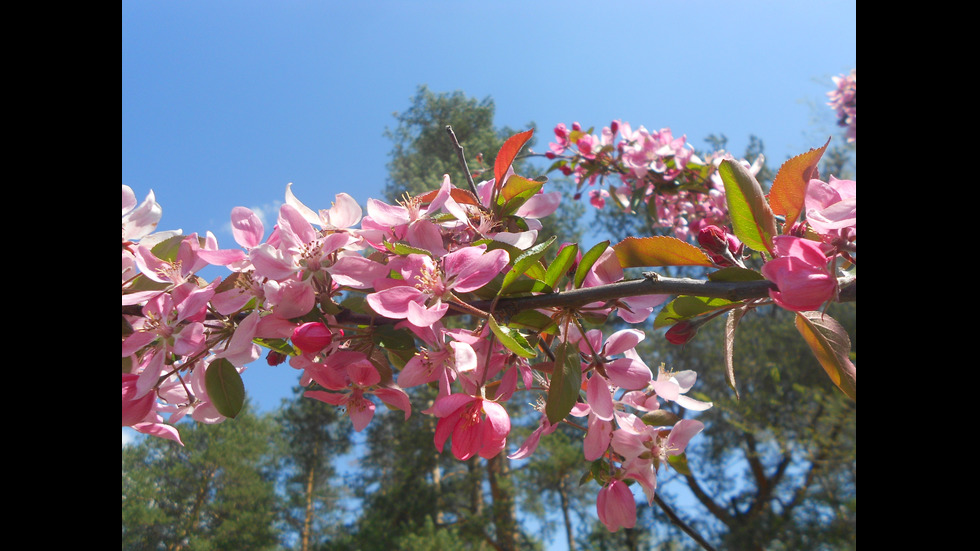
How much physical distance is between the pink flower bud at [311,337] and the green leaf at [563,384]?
20cm

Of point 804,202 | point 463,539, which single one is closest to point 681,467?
point 804,202

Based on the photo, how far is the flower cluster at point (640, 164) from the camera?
5.71 feet

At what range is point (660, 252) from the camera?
471 millimetres

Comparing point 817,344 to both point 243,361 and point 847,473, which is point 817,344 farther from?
point 847,473

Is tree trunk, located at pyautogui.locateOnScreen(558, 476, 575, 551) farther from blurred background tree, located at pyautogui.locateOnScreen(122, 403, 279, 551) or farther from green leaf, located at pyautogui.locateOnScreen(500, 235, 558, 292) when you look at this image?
green leaf, located at pyautogui.locateOnScreen(500, 235, 558, 292)

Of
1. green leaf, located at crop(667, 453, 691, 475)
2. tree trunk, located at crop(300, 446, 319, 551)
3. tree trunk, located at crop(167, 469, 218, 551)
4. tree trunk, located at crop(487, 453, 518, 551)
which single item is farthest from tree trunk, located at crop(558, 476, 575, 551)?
green leaf, located at crop(667, 453, 691, 475)

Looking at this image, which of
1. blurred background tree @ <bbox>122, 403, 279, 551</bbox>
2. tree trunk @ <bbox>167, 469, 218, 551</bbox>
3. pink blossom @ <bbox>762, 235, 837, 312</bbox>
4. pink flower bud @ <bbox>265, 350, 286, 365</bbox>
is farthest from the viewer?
tree trunk @ <bbox>167, 469, 218, 551</bbox>

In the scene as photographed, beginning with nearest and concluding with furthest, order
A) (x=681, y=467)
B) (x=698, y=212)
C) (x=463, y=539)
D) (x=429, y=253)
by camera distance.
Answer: (x=429, y=253)
(x=681, y=467)
(x=698, y=212)
(x=463, y=539)

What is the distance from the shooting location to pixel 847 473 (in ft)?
13.9

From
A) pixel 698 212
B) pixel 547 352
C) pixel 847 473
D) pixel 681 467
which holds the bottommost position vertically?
pixel 681 467

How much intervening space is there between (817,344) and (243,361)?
0.48 metres

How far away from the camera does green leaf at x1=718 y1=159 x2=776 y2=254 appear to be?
435mm

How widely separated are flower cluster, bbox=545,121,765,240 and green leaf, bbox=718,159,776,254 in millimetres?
1285

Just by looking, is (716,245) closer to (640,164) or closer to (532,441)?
(532,441)
